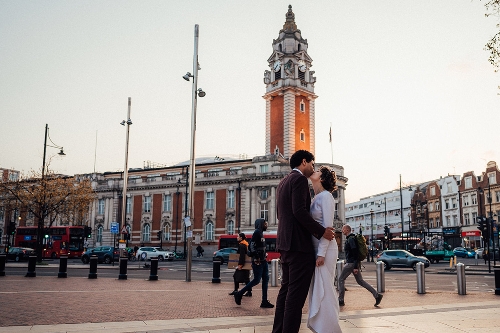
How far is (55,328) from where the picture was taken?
6.74m

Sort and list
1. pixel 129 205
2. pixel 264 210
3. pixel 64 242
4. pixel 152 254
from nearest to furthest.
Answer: pixel 152 254
pixel 64 242
pixel 264 210
pixel 129 205

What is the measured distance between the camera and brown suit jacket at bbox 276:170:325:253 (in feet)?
17.5

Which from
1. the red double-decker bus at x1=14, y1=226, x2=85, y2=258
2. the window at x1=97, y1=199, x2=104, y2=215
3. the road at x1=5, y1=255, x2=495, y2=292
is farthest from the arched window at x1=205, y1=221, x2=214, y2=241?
the road at x1=5, y1=255, x2=495, y2=292

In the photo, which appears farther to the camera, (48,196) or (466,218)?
(466,218)

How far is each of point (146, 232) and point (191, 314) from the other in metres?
57.4

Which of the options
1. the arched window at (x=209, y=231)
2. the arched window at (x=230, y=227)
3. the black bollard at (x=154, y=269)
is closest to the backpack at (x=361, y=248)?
the black bollard at (x=154, y=269)

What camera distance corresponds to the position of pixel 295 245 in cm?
545

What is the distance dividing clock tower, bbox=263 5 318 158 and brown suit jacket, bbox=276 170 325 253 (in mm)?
53124

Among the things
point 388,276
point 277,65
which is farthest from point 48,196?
point 277,65

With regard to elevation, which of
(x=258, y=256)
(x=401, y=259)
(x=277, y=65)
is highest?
(x=277, y=65)

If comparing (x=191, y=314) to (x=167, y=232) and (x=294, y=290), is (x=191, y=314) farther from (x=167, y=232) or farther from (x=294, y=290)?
(x=167, y=232)

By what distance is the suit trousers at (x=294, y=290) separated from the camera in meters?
5.16

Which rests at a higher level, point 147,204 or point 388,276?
point 147,204

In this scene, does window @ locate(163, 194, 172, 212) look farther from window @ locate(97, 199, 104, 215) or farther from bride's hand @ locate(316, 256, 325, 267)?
bride's hand @ locate(316, 256, 325, 267)
